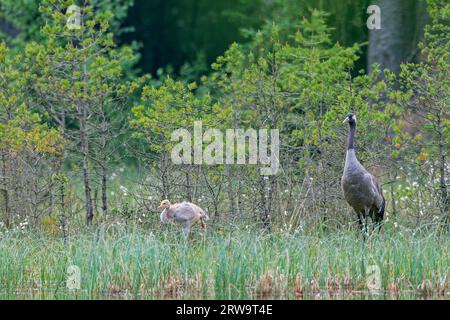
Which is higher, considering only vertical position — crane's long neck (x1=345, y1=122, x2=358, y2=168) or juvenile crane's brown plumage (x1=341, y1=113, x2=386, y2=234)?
crane's long neck (x1=345, y1=122, x2=358, y2=168)

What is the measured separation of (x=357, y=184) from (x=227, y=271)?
2375 millimetres

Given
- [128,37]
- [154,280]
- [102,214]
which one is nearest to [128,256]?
→ [154,280]

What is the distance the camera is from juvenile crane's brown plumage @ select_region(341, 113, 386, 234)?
11.4 m

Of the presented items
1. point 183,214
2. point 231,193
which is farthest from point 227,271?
point 231,193

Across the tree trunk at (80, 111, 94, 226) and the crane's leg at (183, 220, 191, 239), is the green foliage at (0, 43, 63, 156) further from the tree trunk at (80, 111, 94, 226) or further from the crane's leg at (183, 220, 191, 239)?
the crane's leg at (183, 220, 191, 239)

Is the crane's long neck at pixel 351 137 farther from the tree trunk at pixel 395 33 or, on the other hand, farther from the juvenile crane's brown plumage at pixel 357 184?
the tree trunk at pixel 395 33

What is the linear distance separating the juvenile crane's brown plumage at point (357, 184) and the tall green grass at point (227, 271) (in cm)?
136

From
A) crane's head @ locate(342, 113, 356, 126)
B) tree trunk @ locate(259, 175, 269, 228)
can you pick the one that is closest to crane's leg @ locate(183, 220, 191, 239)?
tree trunk @ locate(259, 175, 269, 228)

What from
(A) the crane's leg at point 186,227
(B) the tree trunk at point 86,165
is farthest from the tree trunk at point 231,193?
(B) the tree trunk at point 86,165

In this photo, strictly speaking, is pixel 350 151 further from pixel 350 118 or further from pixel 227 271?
pixel 227 271

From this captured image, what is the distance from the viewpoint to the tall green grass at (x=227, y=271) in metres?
9.45

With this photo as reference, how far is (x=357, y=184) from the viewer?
37.2 feet

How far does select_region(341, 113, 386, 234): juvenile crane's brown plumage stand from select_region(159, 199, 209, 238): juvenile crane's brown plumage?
1.50m

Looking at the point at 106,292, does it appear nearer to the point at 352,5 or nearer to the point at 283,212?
the point at 283,212
